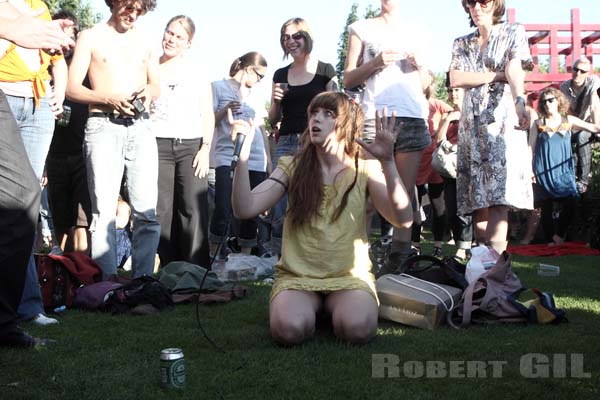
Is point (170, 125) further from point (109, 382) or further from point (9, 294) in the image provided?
point (109, 382)

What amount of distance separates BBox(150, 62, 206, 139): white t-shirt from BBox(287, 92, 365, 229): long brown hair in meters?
2.09

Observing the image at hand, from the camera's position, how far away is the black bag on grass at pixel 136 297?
14.5ft

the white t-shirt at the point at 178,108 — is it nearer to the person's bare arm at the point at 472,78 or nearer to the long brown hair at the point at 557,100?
the person's bare arm at the point at 472,78

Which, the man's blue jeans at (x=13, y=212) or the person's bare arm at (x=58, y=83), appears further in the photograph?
the person's bare arm at (x=58, y=83)

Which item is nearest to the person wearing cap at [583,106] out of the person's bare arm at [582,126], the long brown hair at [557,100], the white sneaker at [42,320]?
the person's bare arm at [582,126]

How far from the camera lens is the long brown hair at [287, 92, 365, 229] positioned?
12.7 feet

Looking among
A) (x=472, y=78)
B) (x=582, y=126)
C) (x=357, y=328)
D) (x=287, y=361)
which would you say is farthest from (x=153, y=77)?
(x=582, y=126)

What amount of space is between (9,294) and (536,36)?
15.6m

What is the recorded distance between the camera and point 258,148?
702 centimetres

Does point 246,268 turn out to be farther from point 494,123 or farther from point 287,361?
point 287,361

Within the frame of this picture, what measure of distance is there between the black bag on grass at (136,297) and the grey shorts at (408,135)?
175 centimetres

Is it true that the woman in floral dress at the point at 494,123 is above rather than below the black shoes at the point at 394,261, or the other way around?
above

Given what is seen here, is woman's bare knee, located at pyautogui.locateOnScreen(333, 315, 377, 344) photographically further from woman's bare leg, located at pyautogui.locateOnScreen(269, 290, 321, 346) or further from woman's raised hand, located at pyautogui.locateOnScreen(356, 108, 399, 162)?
woman's raised hand, located at pyautogui.locateOnScreen(356, 108, 399, 162)

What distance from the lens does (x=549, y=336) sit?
3660 mm
